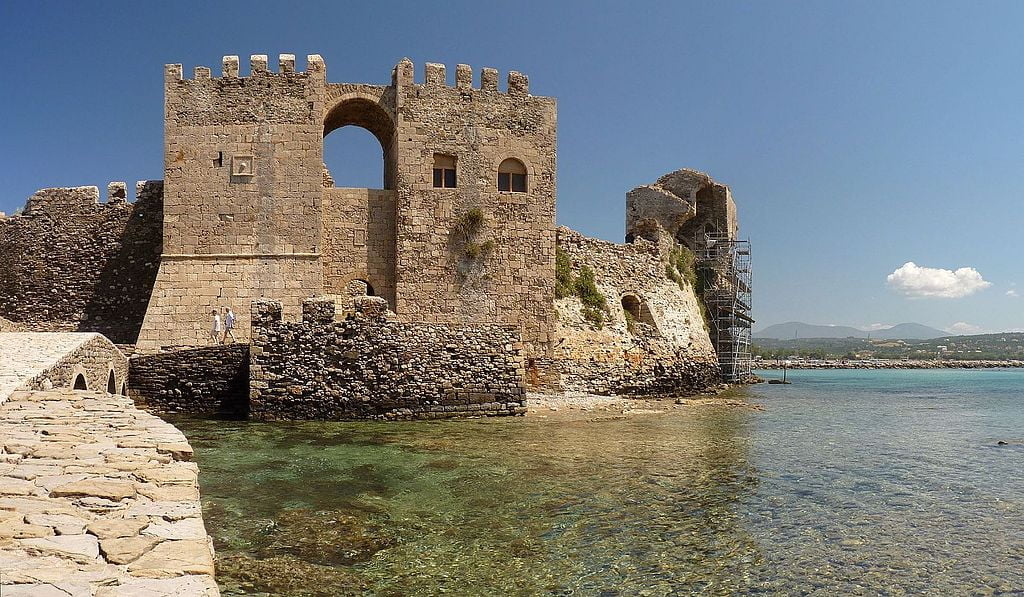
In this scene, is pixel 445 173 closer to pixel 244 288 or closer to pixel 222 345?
pixel 244 288

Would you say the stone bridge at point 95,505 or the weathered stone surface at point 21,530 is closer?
the stone bridge at point 95,505

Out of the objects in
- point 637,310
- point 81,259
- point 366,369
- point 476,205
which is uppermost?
point 476,205

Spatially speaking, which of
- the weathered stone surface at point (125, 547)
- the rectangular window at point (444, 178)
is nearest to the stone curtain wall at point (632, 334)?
the rectangular window at point (444, 178)

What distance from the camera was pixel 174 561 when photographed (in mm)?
3162

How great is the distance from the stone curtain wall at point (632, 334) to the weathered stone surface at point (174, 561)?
17.3 m

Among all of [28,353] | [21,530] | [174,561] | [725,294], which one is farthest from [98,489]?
[725,294]

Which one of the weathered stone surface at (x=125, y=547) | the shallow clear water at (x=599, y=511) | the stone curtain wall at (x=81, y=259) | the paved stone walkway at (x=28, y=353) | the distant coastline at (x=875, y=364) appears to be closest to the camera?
the weathered stone surface at (x=125, y=547)

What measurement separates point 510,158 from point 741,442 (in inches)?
410

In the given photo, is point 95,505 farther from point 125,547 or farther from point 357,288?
point 357,288

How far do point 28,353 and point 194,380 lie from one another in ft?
16.8

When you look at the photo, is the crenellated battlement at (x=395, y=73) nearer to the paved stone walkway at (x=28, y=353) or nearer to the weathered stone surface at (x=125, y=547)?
the paved stone walkway at (x=28, y=353)

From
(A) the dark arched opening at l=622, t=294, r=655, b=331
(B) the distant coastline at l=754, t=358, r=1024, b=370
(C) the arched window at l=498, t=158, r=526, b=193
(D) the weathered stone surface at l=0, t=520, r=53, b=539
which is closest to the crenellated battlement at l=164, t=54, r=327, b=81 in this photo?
(C) the arched window at l=498, t=158, r=526, b=193

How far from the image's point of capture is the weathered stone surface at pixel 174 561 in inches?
119

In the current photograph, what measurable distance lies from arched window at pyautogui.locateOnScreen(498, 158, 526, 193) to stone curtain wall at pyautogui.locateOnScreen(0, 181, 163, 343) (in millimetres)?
10303
